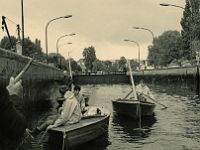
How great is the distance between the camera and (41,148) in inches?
622

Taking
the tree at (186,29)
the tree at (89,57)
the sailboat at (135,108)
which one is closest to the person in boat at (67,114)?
the sailboat at (135,108)

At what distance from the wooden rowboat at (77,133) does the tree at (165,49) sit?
10015 cm

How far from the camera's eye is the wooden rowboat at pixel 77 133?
527 inches

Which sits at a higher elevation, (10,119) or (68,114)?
(10,119)

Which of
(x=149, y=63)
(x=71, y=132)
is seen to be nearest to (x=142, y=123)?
(x=71, y=132)

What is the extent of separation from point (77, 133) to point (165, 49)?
119804mm

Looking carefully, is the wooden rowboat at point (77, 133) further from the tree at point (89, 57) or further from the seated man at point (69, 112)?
the tree at point (89, 57)

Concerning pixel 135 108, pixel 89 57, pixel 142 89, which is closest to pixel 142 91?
pixel 142 89

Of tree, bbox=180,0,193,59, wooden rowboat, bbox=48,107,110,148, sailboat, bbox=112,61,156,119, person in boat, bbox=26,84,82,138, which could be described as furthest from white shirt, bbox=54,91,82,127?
tree, bbox=180,0,193,59

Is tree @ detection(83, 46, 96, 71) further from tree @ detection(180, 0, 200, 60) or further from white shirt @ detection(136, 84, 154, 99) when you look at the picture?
white shirt @ detection(136, 84, 154, 99)

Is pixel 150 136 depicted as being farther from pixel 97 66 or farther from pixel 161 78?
pixel 97 66

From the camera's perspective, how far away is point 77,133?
14.0 meters

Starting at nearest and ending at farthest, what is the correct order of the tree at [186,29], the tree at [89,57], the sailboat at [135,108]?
the sailboat at [135,108], the tree at [186,29], the tree at [89,57]

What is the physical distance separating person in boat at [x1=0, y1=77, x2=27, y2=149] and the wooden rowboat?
1078 cm
